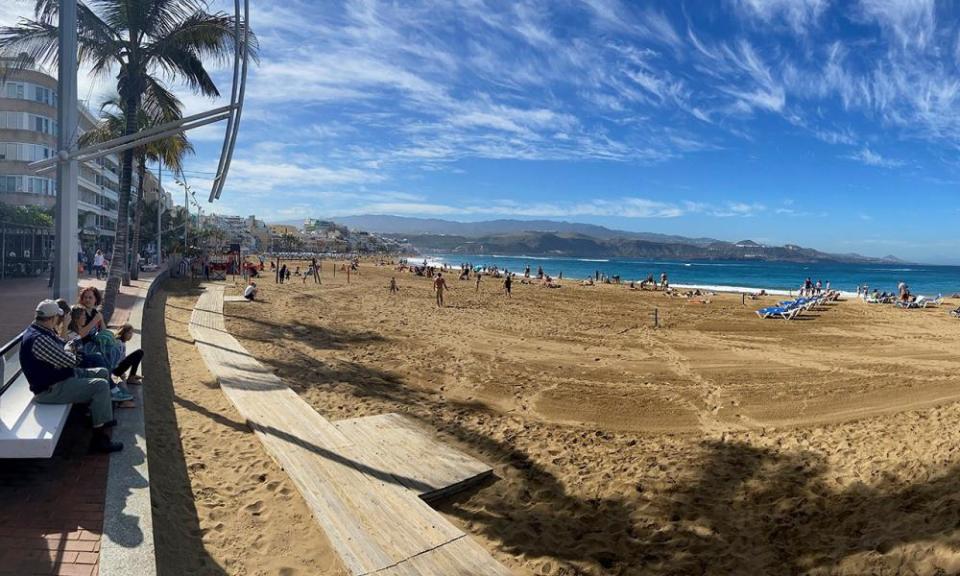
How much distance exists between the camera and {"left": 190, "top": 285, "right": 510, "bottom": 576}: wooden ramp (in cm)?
Answer: 386

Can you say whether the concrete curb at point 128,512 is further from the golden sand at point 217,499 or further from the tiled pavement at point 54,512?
the golden sand at point 217,499

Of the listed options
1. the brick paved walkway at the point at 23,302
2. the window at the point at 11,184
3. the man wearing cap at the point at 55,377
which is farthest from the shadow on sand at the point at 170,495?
the window at the point at 11,184

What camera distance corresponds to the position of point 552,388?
358 inches

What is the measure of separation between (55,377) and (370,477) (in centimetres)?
276

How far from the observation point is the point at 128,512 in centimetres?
357

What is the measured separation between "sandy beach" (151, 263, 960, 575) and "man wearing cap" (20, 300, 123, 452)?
1.04 metres

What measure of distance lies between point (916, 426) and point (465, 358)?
291 inches

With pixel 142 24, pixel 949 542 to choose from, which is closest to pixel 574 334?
pixel 949 542

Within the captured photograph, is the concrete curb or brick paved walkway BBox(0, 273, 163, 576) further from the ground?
the concrete curb

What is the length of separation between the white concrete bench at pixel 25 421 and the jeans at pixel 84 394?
0.22 ft

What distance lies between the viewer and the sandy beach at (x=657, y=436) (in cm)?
429

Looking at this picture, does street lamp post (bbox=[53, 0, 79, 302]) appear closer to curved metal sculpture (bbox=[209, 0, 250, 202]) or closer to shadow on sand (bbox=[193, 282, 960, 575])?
curved metal sculpture (bbox=[209, 0, 250, 202])

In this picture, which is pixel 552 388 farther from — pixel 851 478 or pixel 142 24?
pixel 142 24

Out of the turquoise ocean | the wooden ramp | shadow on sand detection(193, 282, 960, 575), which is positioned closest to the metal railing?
the wooden ramp
